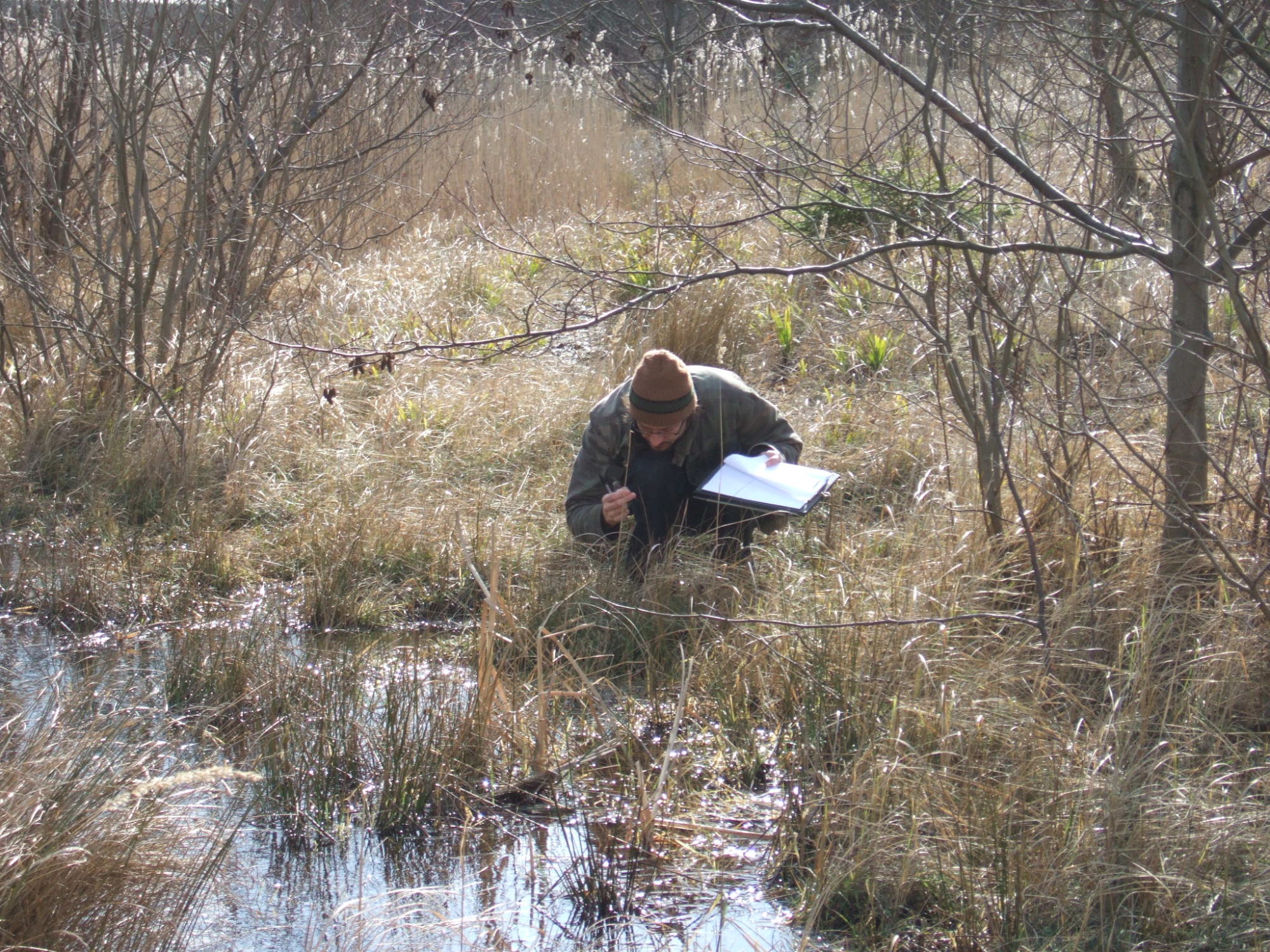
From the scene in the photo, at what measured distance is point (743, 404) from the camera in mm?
4613

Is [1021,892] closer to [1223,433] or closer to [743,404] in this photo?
[1223,433]

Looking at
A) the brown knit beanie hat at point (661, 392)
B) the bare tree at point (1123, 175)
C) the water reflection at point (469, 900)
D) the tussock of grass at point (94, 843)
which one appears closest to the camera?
the tussock of grass at point (94, 843)

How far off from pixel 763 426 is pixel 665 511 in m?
0.44

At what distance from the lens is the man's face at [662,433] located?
4348 millimetres

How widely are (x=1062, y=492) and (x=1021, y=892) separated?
137 cm

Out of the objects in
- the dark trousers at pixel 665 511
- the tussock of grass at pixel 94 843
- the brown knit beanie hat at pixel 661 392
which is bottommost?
the tussock of grass at pixel 94 843

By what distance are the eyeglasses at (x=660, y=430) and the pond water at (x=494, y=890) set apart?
139cm

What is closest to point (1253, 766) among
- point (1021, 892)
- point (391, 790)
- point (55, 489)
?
point (1021, 892)

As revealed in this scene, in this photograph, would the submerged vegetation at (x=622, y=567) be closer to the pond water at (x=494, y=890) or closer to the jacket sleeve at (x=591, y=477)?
the pond water at (x=494, y=890)

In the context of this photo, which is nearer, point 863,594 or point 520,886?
point 520,886

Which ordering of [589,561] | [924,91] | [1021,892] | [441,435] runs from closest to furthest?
[1021,892] → [924,91] → [589,561] → [441,435]

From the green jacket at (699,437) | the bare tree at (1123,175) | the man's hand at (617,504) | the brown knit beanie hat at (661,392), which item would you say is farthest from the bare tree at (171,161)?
the bare tree at (1123,175)

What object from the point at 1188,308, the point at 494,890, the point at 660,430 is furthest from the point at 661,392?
the point at 494,890

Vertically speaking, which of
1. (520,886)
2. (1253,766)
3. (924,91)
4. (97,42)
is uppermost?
(97,42)
